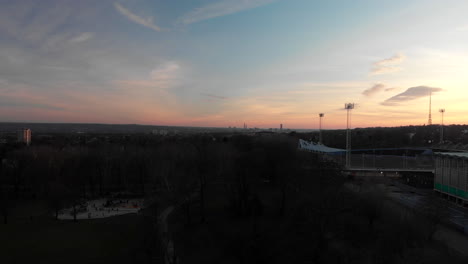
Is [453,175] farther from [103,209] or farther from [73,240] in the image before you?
[103,209]

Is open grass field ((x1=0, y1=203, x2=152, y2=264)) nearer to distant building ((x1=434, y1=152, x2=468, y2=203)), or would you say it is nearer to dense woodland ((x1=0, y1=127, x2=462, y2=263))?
dense woodland ((x1=0, y1=127, x2=462, y2=263))

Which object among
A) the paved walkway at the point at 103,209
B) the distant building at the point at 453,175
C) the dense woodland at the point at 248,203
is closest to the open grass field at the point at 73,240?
the dense woodland at the point at 248,203

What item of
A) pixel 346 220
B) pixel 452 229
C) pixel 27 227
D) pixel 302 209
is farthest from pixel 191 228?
pixel 452 229

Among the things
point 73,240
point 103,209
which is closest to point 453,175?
point 73,240

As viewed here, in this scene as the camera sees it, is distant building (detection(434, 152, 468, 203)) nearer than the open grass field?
No

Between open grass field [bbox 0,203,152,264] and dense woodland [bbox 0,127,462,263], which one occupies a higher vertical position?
dense woodland [bbox 0,127,462,263]

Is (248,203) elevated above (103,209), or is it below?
above

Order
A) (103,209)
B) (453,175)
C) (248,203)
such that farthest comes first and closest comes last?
(103,209), (453,175), (248,203)

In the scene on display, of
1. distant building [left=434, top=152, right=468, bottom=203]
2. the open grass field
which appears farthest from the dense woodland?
distant building [left=434, top=152, right=468, bottom=203]

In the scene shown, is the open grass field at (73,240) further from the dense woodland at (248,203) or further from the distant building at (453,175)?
the distant building at (453,175)

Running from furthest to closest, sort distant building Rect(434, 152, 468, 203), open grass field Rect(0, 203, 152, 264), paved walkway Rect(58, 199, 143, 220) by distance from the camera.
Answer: paved walkway Rect(58, 199, 143, 220) → distant building Rect(434, 152, 468, 203) → open grass field Rect(0, 203, 152, 264)
